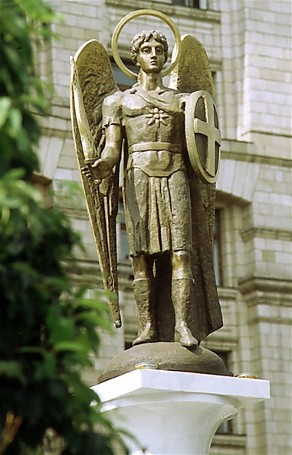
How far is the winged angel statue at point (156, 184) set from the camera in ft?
36.7

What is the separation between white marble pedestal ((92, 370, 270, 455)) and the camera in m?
10.6

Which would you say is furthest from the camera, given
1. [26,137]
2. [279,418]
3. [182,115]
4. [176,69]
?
[279,418]

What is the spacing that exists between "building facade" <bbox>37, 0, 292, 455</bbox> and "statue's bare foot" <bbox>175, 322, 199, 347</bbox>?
15.1 metres

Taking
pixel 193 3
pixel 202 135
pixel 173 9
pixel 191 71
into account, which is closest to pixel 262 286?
pixel 173 9

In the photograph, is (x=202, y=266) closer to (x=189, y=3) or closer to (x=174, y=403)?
(x=174, y=403)

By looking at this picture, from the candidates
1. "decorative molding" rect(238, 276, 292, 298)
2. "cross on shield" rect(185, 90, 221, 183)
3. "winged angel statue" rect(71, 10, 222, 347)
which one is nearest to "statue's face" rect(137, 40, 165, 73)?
"winged angel statue" rect(71, 10, 222, 347)

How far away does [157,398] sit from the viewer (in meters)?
10.7

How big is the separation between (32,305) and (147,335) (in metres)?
5.04

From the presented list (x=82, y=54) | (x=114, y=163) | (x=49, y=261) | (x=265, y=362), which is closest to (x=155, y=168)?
(x=114, y=163)

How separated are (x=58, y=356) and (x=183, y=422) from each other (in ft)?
16.2

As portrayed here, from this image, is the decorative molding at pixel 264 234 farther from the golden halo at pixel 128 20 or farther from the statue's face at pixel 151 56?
the statue's face at pixel 151 56

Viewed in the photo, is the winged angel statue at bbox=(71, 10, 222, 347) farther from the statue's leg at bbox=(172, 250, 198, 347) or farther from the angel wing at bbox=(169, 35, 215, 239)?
the angel wing at bbox=(169, 35, 215, 239)

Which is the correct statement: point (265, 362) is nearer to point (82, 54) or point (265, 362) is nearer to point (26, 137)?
point (82, 54)

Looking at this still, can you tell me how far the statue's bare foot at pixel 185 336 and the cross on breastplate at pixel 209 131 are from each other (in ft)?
3.88
